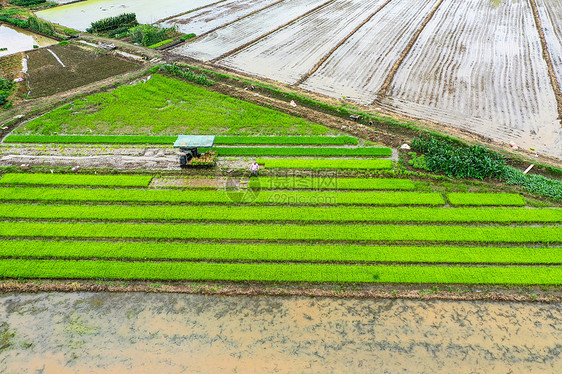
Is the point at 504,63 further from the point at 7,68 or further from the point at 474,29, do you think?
the point at 7,68

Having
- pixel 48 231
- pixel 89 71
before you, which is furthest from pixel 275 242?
pixel 89 71

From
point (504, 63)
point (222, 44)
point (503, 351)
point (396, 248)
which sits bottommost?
point (503, 351)

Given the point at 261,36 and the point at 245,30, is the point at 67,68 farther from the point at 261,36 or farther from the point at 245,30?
the point at 261,36

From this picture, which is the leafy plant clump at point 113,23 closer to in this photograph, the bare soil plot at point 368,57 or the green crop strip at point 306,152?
the bare soil plot at point 368,57

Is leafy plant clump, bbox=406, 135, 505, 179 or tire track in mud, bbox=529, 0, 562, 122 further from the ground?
tire track in mud, bbox=529, 0, 562, 122

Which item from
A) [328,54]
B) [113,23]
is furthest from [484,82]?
[113,23]

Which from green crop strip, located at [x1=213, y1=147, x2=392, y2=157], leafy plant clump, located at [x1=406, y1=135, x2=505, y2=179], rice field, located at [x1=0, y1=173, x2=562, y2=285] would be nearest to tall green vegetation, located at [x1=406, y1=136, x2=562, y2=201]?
leafy plant clump, located at [x1=406, y1=135, x2=505, y2=179]

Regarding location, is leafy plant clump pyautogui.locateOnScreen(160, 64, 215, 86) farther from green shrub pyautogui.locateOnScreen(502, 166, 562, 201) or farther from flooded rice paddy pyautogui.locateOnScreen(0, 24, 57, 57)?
green shrub pyautogui.locateOnScreen(502, 166, 562, 201)
